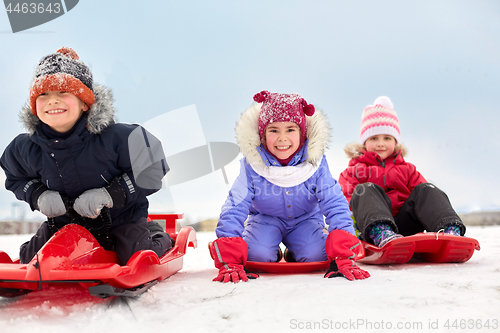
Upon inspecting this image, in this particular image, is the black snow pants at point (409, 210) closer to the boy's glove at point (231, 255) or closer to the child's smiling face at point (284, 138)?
the child's smiling face at point (284, 138)

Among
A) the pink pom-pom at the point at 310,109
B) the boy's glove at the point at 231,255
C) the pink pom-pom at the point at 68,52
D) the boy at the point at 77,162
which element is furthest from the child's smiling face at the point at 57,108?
the pink pom-pom at the point at 310,109

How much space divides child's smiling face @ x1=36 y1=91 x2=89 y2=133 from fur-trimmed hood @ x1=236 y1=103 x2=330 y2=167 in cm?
76

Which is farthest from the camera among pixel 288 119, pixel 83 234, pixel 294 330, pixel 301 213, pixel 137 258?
pixel 301 213

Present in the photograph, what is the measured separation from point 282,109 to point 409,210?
98cm

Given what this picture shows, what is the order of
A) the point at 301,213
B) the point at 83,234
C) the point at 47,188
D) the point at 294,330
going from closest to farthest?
the point at 294,330, the point at 83,234, the point at 47,188, the point at 301,213

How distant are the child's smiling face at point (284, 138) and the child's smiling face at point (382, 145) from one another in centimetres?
89

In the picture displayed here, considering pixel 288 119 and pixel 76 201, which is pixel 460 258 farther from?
pixel 76 201

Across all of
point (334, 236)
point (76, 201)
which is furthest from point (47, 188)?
point (334, 236)

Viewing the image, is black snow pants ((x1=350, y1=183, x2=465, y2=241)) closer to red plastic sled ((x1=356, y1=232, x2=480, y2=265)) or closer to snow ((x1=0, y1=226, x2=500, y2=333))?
red plastic sled ((x1=356, y1=232, x2=480, y2=265))

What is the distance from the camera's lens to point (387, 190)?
2350mm

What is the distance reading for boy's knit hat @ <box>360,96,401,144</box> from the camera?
2.52m

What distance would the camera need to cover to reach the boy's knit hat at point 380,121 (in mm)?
2520

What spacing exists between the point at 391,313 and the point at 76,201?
1143mm

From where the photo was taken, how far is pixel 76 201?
1.41m
